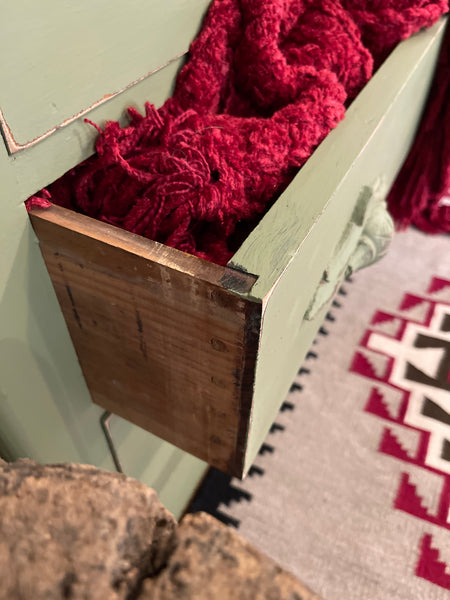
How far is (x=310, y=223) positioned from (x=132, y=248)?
16 centimetres

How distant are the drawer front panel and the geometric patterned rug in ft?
1.51

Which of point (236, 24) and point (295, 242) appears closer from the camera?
point (295, 242)

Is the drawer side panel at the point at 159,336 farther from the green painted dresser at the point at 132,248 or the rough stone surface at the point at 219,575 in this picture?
the rough stone surface at the point at 219,575

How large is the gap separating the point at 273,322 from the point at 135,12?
13.8 inches

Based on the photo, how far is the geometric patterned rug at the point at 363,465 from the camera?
89 centimetres

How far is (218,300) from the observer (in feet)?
1.22

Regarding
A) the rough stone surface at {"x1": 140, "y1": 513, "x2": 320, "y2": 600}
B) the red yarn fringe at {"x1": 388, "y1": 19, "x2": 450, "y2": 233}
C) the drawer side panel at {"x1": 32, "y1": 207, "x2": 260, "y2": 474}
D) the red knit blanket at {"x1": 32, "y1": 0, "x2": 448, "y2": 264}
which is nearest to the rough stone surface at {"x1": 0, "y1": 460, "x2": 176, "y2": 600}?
the rough stone surface at {"x1": 140, "y1": 513, "x2": 320, "y2": 600}

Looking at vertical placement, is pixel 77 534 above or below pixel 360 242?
above

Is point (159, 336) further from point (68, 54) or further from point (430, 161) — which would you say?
point (430, 161)

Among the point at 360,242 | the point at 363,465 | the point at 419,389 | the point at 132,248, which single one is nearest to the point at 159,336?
the point at 132,248

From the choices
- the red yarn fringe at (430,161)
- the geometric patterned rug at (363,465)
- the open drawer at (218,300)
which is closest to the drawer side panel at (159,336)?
the open drawer at (218,300)

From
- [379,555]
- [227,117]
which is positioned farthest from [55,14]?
[379,555]

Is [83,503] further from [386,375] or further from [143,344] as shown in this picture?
[386,375]

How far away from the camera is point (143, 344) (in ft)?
1.57
